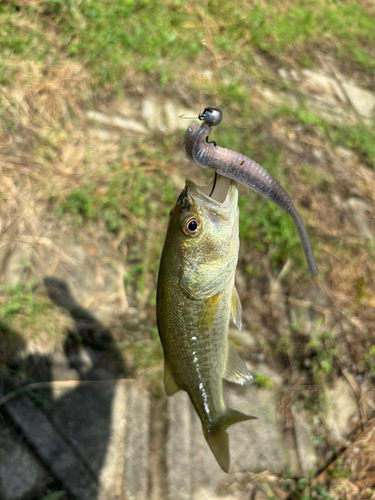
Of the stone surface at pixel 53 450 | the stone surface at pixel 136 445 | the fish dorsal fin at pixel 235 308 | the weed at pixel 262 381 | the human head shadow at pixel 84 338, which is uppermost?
the fish dorsal fin at pixel 235 308

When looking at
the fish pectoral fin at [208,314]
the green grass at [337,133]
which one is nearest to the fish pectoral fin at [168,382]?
the fish pectoral fin at [208,314]

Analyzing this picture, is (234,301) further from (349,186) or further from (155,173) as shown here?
(349,186)

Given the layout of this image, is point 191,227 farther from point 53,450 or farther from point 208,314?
point 53,450

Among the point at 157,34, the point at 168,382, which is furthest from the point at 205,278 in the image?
the point at 157,34

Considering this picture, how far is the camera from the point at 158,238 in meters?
3.69

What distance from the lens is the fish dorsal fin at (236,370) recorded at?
202cm

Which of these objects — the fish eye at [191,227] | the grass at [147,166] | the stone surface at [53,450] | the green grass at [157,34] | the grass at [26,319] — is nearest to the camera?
the fish eye at [191,227]

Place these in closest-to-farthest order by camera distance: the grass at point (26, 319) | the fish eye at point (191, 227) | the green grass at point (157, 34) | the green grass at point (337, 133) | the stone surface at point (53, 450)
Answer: the fish eye at point (191, 227) → the stone surface at point (53, 450) → the grass at point (26, 319) → the green grass at point (157, 34) → the green grass at point (337, 133)

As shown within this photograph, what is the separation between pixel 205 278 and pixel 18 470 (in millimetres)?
1856

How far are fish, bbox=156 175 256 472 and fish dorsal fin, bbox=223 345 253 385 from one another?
159mm

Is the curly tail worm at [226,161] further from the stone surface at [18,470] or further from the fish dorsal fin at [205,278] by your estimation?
the stone surface at [18,470]

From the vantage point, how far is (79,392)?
9.36ft

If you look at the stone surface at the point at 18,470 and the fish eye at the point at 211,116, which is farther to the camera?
the stone surface at the point at 18,470

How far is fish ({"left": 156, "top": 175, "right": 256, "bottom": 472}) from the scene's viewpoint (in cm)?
166
